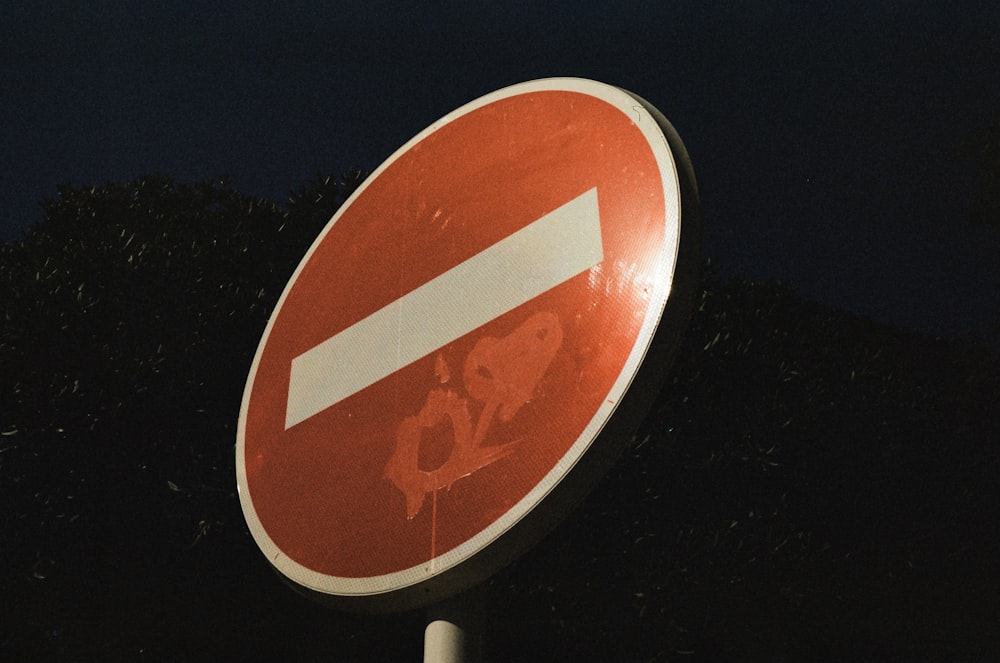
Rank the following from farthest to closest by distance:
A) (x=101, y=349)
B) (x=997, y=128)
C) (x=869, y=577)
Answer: (x=997, y=128), (x=869, y=577), (x=101, y=349)

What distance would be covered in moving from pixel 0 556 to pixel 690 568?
4.94 m

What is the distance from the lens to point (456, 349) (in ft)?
4.33

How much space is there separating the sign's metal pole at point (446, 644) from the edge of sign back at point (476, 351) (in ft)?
0.19

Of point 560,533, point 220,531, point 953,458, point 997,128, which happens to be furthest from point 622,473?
point 997,128

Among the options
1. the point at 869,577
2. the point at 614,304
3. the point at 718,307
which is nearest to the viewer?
the point at 614,304

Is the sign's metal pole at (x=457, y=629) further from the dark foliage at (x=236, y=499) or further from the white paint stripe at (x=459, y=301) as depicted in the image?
the dark foliage at (x=236, y=499)

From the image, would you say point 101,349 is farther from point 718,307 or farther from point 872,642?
point 872,642

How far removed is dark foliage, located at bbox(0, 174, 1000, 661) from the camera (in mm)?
6230

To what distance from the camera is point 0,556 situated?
5.89 m

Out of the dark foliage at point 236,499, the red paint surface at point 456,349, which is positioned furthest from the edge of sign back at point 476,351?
the dark foliage at point 236,499

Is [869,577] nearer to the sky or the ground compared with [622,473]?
nearer to the ground

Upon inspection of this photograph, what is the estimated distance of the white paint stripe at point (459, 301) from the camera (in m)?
1.29

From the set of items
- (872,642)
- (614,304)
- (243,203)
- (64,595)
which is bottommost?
(614,304)

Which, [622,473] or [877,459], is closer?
[622,473]
